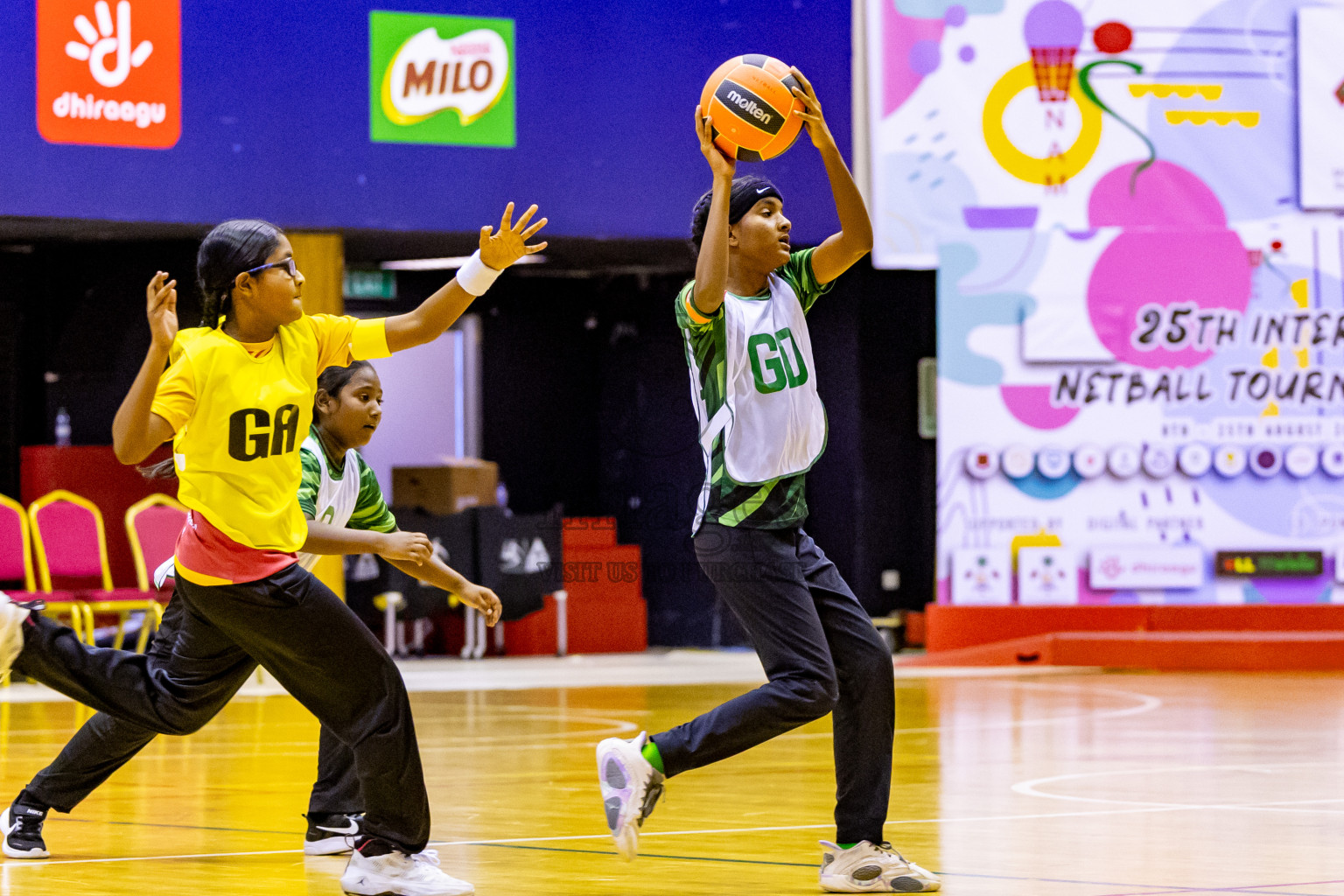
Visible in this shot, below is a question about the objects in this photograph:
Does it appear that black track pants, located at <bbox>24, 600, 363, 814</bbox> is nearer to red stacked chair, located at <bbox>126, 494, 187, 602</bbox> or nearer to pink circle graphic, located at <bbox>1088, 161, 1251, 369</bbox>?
red stacked chair, located at <bbox>126, 494, 187, 602</bbox>

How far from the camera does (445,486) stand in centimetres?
1446

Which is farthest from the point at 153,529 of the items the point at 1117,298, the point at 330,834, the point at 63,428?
the point at 330,834

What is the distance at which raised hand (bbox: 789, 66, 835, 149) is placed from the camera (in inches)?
171

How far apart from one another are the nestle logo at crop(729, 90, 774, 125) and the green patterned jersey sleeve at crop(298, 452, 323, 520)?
1.49m

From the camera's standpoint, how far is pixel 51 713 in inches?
395

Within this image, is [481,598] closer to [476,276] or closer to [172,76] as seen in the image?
[476,276]

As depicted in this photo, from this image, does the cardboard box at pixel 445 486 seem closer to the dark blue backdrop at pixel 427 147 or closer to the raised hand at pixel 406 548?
the dark blue backdrop at pixel 427 147

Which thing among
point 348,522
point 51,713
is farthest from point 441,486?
point 348,522

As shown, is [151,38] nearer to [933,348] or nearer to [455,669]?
[455,669]

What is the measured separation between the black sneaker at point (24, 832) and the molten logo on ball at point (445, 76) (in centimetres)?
860

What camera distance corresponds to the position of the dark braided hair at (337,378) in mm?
4961

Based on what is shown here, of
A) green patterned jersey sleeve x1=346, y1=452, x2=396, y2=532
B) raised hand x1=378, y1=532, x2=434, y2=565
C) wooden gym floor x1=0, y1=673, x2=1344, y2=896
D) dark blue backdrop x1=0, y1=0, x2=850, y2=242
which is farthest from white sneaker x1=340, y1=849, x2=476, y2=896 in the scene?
dark blue backdrop x1=0, y1=0, x2=850, y2=242

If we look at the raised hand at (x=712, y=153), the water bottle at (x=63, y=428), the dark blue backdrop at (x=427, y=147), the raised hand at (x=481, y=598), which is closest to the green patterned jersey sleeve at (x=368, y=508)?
the raised hand at (x=481, y=598)

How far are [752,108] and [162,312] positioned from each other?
171 cm
